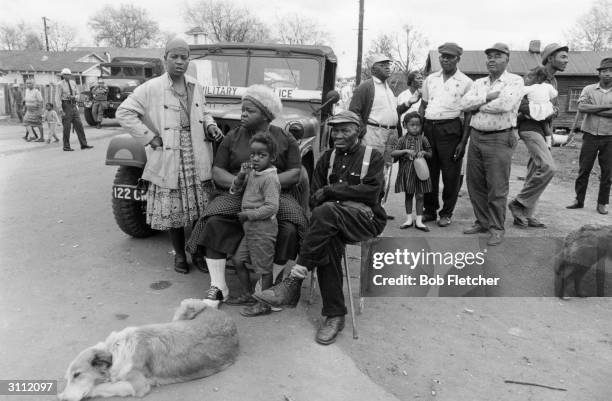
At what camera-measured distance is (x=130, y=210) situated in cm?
460

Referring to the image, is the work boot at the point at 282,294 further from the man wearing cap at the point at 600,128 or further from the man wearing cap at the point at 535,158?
the man wearing cap at the point at 600,128

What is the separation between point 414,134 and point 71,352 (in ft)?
13.1

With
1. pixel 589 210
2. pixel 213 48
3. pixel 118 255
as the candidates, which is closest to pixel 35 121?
pixel 213 48

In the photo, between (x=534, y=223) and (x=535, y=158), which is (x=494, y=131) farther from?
(x=534, y=223)

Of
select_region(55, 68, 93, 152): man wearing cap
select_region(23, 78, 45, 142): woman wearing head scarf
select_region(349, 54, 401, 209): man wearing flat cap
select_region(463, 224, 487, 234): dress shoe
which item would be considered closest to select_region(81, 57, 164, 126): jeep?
select_region(23, 78, 45, 142): woman wearing head scarf

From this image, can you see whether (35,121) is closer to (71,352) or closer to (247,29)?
(71,352)

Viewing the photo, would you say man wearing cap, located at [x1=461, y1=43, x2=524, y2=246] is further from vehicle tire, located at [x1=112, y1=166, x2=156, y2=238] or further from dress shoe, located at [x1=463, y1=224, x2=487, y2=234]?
vehicle tire, located at [x1=112, y1=166, x2=156, y2=238]

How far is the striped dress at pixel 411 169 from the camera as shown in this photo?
5.32 m

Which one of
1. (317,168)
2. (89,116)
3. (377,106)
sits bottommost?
(89,116)

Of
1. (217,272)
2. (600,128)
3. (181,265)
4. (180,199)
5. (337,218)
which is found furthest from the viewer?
(600,128)

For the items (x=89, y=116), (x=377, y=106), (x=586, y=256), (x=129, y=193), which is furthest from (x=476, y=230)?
(x=89, y=116)

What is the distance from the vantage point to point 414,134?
5348mm

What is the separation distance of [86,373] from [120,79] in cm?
1839

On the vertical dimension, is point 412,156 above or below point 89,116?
above
